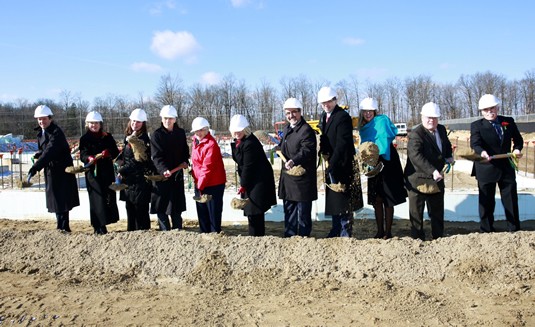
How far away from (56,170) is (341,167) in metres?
3.52

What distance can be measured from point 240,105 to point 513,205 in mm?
32330

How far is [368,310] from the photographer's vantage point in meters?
2.77

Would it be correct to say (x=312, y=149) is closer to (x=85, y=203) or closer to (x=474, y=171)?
(x=474, y=171)

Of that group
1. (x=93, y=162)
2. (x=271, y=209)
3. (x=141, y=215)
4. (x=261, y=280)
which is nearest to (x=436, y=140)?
(x=261, y=280)

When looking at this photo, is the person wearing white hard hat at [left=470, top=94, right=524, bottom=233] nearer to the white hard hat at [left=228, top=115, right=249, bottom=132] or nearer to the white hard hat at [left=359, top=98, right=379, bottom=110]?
the white hard hat at [left=359, top=98, right=379, bottom=110]

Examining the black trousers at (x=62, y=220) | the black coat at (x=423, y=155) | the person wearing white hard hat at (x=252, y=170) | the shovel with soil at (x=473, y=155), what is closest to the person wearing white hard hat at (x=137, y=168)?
the black trousers at (x=62, y=220)

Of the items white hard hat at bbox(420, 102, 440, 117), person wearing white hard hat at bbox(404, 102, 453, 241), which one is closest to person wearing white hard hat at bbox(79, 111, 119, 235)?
person wearing white hard hat at bbox(404, 102, 453, 241)

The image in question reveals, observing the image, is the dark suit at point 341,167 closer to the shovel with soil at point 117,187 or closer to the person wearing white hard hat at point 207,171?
the person wearing white hard hat at point 207,171

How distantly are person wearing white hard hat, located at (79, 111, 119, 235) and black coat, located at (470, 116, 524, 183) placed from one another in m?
4.55

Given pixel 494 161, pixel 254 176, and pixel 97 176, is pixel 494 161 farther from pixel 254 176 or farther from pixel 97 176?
pixel 97 176

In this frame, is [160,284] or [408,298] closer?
[408,298]

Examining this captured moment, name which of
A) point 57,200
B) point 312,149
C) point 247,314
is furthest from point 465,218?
point 57,200

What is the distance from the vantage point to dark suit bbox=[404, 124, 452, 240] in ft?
13.9

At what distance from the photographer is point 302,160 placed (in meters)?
4.17
